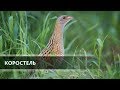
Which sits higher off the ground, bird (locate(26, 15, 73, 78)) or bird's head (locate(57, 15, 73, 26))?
bird's head (locate(57, 15, 73, 26))

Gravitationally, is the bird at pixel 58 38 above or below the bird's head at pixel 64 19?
below

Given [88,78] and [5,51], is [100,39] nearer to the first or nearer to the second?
[88,78]

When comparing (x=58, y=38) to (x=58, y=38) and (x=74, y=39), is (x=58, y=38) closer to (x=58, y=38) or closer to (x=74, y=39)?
(x=58, y=38)

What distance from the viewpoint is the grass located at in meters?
2.38

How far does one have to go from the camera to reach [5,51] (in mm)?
2385

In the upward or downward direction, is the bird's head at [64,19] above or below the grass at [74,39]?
above

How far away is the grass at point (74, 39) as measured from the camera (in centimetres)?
238

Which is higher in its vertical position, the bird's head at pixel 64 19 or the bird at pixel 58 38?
the bird's head at pixel 64 19

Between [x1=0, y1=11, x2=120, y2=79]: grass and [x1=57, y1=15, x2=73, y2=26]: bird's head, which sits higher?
[x1=57, y1=15, x2=73, y2=26]: bird's head

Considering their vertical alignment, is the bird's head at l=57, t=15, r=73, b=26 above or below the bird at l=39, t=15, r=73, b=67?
above

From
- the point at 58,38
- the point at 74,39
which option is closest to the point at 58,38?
the point at 58,38

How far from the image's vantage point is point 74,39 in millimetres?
2426
